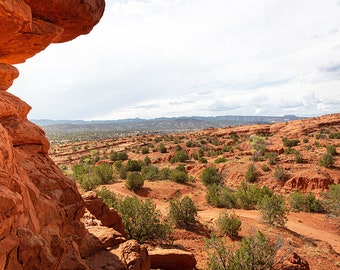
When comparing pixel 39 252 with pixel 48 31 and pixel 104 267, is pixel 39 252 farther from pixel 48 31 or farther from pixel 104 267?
pixel 48 31

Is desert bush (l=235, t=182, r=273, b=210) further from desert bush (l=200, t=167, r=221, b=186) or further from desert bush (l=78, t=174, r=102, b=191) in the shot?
desert bush (l=78, t=174, r=102, b=191)

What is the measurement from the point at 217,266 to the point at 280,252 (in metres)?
3.67

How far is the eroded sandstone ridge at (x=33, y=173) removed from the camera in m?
3.83

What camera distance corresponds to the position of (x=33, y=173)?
5.65 m

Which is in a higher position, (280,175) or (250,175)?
(280,175)

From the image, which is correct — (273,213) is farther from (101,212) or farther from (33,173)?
(33,173)

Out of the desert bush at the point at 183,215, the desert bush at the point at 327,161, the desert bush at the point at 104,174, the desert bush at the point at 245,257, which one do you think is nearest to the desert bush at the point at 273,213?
the desert bush at the point at 183,215

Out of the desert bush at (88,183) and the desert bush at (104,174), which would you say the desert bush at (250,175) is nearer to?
the desert bush at (104,174)

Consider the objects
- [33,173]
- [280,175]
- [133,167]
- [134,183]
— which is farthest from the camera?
[133,167]

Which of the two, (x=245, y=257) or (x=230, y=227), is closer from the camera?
(x=245, y=257)

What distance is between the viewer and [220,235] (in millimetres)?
12375

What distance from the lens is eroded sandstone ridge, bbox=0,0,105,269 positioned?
3.83 m

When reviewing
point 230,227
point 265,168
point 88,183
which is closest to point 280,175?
point 265,168

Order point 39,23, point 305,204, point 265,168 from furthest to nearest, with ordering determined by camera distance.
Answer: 1. point 265,168
2. point 305,204
3. point 39,23
